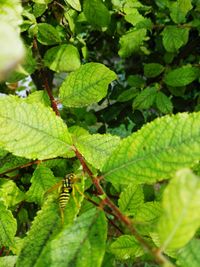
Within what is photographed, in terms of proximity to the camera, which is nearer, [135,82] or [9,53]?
[9,53]

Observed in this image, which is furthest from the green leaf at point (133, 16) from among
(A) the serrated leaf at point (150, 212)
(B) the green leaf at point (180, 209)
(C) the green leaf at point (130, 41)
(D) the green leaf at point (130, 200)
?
(B) the green leaf at point (180, 209)

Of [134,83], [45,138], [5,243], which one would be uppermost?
[45,138]

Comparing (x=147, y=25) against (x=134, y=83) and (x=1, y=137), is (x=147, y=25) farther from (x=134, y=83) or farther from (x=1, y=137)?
(x=1, y=137)

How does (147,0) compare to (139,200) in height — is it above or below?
above

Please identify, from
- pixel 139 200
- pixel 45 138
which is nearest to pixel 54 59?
pixel 139 200

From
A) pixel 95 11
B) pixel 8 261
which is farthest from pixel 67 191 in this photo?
Result: pixel 95 11

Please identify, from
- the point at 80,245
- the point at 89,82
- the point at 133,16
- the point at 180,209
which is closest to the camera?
the point at 180,209

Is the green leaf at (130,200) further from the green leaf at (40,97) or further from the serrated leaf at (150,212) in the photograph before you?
the green leaf at (40,97)

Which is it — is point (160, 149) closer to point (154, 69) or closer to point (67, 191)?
point (67, 191)
